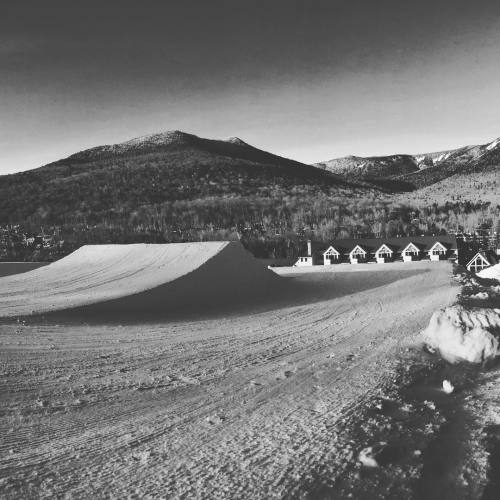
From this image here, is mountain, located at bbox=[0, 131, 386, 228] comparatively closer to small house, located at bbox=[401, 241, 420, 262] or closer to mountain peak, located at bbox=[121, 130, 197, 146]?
mountain peak, located at bbox=[121, 130, 197, 146]

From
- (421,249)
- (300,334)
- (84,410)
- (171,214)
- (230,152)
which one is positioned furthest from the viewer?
(230,152)

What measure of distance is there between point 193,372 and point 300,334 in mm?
3040

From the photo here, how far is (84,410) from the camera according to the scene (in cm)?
455

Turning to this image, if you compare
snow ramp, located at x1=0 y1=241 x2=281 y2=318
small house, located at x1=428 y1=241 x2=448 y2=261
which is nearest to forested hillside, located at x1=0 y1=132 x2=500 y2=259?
small house, located at x1=428 y1=241 x2=448 y2=261

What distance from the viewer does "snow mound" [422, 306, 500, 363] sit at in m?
6.25

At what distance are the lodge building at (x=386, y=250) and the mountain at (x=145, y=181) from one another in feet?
156

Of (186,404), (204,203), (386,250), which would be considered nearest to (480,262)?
(386,250)

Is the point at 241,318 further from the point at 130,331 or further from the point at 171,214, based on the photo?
the point at 171,214

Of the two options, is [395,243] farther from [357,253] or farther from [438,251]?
[438,251]

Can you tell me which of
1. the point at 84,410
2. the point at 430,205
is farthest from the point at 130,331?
the point at 430,205

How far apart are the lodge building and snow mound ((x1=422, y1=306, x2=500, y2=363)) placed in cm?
2960

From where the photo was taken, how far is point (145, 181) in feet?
355

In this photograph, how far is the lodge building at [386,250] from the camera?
37.5 metres

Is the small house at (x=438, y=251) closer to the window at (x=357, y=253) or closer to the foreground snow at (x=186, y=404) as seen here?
the window at (x=357, y=253)
